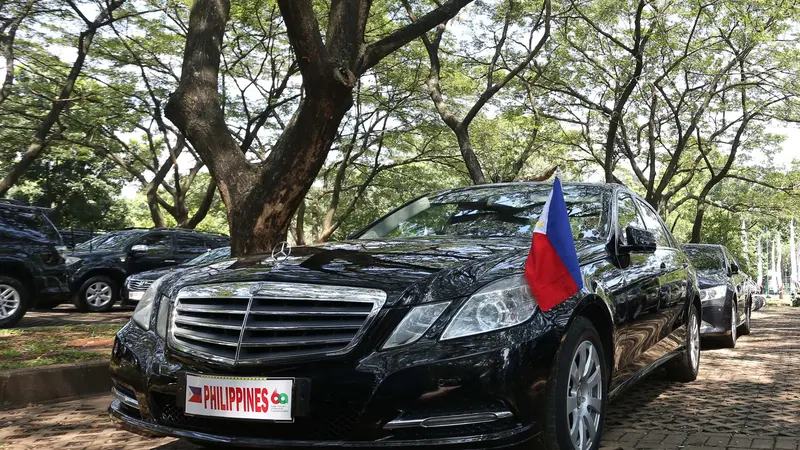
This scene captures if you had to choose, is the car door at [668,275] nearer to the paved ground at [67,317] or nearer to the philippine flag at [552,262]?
the philippine flag at [552,262]

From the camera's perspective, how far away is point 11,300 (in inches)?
380

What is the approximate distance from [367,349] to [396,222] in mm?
2222

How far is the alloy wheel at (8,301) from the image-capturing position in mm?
9578

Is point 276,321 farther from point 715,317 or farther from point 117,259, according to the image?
point 117,259

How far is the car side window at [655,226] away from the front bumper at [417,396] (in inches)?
120

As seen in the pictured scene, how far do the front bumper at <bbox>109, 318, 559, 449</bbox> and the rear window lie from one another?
815cm

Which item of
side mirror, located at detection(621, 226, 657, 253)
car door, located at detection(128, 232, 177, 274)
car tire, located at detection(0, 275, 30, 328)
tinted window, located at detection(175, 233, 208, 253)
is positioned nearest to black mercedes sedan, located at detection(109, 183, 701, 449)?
side mirror, located at detection(621, 226, 657, 253)

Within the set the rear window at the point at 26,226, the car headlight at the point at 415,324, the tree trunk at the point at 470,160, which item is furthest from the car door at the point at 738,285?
the rear window at the point at 26,226

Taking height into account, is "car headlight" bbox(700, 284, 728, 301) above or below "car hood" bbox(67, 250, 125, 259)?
below

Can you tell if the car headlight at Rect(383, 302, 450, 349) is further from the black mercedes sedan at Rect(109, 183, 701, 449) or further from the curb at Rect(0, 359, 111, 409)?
the curb at Rect(0, 359, 111, 409)

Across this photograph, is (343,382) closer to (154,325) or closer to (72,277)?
(154,325)

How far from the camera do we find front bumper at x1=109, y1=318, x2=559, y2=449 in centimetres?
270

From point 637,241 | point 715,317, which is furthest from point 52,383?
point 715,317

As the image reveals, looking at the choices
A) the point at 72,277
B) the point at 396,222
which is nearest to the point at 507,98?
the point at 72,277
